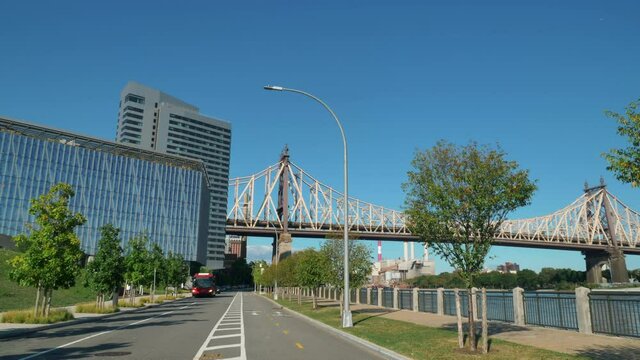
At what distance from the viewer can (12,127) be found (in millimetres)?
112062

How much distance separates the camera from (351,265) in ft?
108

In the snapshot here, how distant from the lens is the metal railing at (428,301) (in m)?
32.0

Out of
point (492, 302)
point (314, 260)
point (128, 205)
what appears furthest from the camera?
point (128, 205)

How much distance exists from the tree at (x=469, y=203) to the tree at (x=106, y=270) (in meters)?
26.2

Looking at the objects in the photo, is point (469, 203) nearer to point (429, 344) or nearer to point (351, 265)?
point (429, 344)

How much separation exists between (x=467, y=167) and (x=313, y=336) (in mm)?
8993

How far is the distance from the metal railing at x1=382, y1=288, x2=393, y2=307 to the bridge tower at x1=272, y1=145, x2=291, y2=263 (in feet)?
159

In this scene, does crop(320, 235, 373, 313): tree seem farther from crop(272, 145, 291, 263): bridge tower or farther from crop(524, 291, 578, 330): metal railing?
crop(272, 145, 291, 263): bridge tower

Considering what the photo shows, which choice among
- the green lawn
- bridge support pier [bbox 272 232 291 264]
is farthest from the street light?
bridge support pier [bbox 272 232 291 264]

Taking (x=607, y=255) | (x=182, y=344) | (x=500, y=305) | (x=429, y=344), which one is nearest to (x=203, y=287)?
(x=500, y=305)

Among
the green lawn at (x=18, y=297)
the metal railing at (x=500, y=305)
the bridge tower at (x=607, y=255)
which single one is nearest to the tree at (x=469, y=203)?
the metal railing at (x=500, y=305)

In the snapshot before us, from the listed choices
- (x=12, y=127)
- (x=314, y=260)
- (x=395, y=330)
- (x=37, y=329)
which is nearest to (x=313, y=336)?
(x=395, y=330)

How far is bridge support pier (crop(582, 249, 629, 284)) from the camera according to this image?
380 ft

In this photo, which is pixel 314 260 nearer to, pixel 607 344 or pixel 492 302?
pixel 492 302
